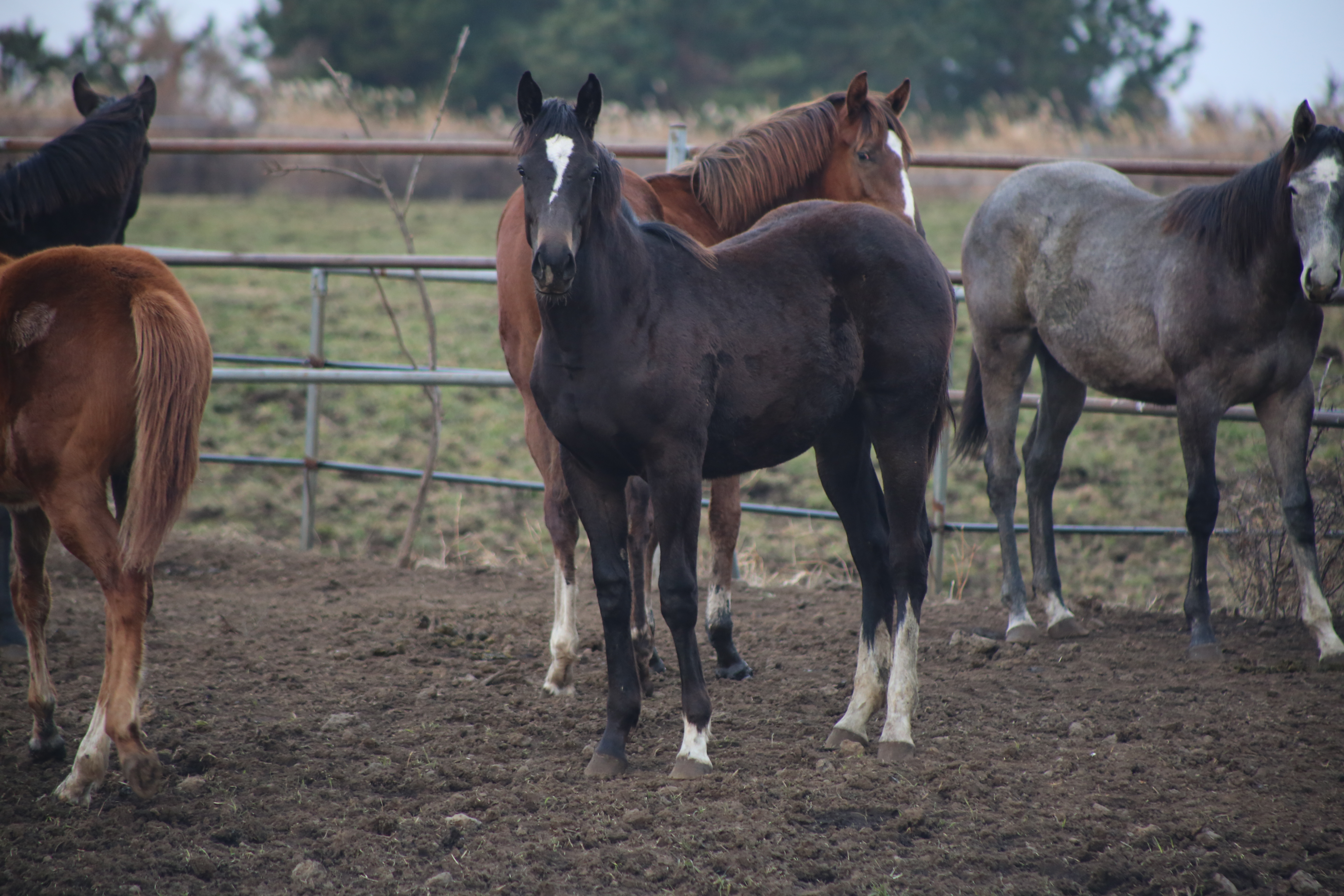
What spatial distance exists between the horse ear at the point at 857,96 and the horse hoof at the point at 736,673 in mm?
2340

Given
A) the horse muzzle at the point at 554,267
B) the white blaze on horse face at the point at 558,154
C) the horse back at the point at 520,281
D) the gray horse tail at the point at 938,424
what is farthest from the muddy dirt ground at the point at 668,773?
the white blaze on horse face at the point at 558,154

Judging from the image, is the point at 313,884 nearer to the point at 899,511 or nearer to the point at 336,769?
the point at 336,769

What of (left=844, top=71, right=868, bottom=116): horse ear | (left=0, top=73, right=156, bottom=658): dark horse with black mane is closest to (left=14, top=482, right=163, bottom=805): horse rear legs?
(left=0, top=73, right=156, bottom=658): dark horse with black mane

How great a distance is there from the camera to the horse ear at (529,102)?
2721mm

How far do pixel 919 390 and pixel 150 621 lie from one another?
3268 mm

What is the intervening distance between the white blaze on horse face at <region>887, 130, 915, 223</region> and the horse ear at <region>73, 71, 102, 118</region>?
140 inches

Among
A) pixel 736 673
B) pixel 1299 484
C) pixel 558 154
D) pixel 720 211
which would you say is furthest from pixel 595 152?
pixel 1299 484

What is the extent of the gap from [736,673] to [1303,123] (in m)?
2.81

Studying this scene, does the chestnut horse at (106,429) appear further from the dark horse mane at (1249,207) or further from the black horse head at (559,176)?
the dark horse mane at (1249,207)

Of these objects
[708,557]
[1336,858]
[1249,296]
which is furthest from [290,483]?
[1336,858]

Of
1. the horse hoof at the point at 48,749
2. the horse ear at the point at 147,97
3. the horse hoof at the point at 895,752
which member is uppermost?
the horse ear at the point at 147,97

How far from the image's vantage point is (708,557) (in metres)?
6.60

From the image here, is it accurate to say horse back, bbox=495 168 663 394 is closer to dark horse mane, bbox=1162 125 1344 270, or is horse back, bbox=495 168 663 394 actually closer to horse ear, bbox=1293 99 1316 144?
dark horse mane, bbox=1162 125 1344 270

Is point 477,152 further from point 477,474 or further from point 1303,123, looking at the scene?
point 1303,123
